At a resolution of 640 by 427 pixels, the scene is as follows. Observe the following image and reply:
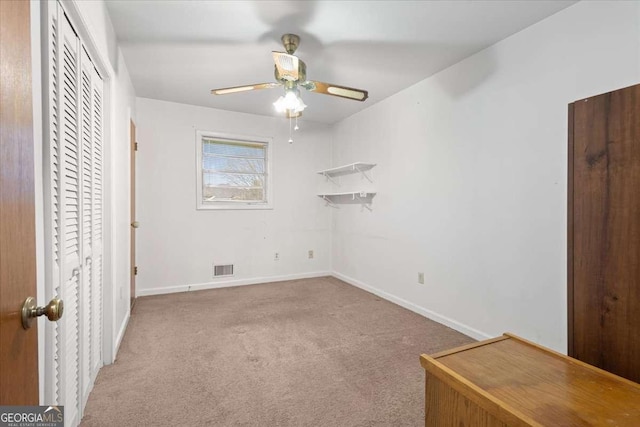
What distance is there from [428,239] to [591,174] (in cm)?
192

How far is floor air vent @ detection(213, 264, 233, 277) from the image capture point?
4164 mm

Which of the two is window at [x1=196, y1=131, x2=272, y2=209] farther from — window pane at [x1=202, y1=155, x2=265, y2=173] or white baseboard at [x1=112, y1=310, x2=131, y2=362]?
white baseboard at [x1=112, y1=310, x2=131, y2=362]

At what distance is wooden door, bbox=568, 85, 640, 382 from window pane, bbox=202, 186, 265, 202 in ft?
12.4

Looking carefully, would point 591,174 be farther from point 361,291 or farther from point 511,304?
point 361,291

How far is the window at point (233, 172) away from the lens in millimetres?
4148

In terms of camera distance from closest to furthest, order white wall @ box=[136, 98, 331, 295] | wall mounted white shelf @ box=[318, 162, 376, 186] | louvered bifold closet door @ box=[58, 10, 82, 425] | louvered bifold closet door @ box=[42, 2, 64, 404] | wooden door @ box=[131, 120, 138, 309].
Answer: louvered bifold closet door @ box=[42, 2, 64, 404]
louvered bifold closet door @ box=[58, 10, 82, 425]
wooden door @ box=[131, 120, 138, 309]
white wall @ box=[136, 98, 331, 295]
wall mounted white shelf @ box=[318, 162, 376, 186]

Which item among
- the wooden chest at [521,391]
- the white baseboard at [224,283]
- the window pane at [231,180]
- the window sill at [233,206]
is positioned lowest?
the white baseboard at [224,283]

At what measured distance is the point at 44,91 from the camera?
1.06 metres

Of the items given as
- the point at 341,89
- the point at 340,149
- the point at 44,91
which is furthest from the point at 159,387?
the point at 340,149

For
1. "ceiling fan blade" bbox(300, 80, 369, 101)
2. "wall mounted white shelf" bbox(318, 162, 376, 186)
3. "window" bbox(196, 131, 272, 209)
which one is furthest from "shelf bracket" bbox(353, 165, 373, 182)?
"ceiling fan blade" bbox(300, 80, 369, 101)

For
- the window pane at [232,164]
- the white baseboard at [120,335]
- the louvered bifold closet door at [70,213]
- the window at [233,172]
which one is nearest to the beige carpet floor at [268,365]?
the white baseboard at [120,335]

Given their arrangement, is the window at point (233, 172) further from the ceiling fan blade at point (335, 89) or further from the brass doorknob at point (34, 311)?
the brass doorknob at point (34, 311)

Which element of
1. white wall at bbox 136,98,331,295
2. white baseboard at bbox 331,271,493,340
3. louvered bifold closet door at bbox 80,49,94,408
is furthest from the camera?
white wall at bbox 136,98,331,295

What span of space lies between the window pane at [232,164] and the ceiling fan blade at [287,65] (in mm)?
2243
